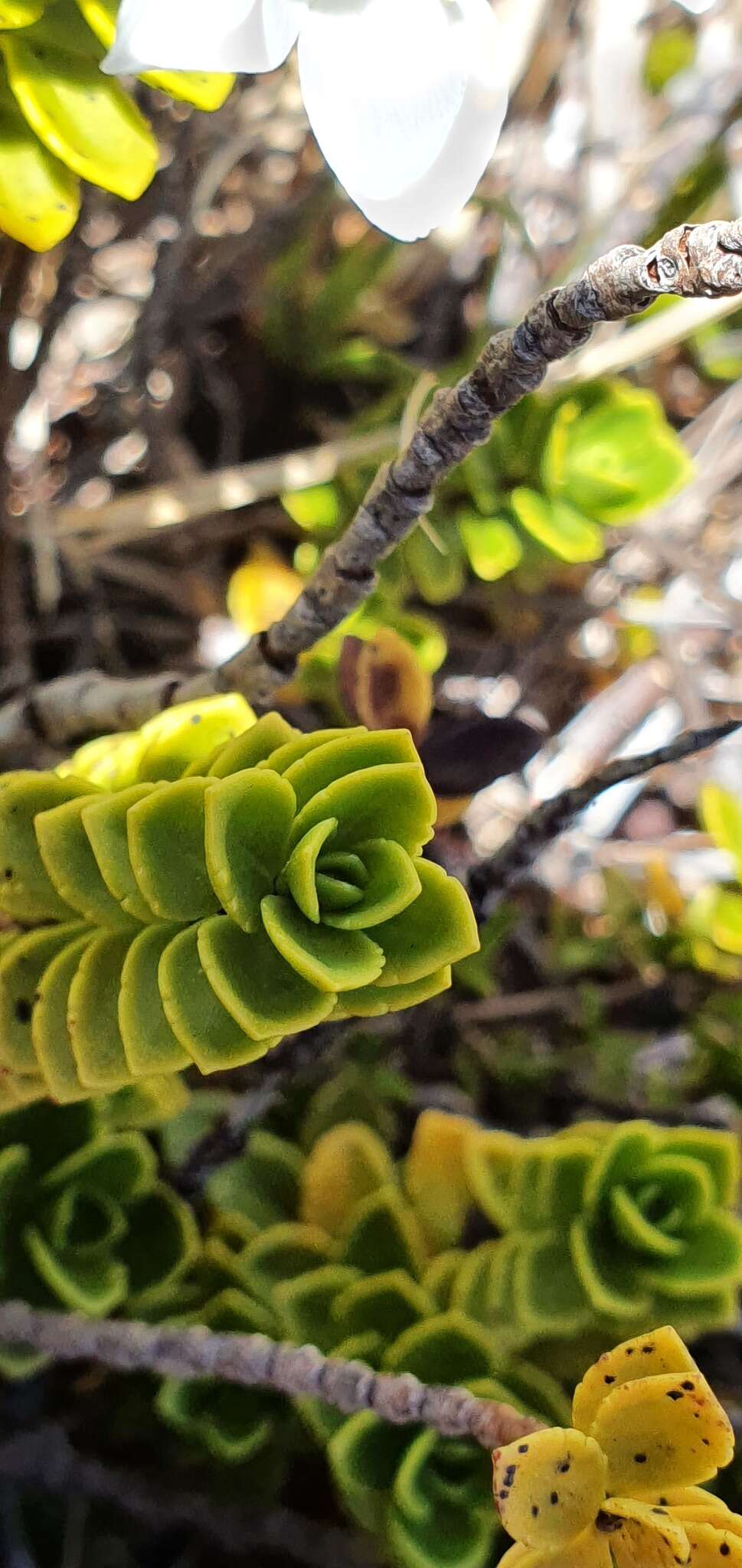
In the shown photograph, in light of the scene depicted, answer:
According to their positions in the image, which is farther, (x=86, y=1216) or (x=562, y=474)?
(x=562, y=474)

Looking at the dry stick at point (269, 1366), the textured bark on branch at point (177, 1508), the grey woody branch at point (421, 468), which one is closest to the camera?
the grey woody branch at point (421, 468)

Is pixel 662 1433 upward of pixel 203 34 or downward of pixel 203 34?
downward

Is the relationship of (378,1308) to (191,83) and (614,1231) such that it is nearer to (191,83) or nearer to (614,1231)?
(614,1231)

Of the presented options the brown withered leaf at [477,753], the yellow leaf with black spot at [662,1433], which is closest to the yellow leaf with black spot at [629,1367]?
the yellow leaf with black spot at [662,1433]

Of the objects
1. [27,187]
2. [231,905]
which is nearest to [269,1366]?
[231,905]

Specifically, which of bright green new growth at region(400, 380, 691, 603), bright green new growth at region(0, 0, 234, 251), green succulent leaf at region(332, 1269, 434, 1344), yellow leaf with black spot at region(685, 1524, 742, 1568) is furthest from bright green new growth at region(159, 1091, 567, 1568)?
bright green new growth at region(0, 0, 234, 251)

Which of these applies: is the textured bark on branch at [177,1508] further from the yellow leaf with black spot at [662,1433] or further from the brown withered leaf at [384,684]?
the brown withered leaf at [384,684]

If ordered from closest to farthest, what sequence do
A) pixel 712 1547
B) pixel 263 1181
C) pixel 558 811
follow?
pixel 712 1547 < pixel 558 811 < pixel 263 1181
